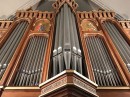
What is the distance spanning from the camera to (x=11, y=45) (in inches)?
259

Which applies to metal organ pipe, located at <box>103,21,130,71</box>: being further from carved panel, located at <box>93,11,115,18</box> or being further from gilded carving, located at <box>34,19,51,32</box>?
gilded carving, located at <box>34,19,51,32</box>

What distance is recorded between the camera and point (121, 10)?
9.76 m

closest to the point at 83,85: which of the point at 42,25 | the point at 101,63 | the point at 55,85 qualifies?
the point at 55,85

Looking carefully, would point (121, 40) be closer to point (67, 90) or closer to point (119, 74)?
point (119, 74)

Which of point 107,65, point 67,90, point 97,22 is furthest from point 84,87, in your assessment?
point 97,22

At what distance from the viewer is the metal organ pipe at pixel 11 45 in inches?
225

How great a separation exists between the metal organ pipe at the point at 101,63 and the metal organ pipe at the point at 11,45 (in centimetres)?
213

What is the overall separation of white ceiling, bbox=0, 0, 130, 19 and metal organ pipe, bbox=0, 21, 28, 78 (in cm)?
193

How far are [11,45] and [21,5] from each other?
3.93 m

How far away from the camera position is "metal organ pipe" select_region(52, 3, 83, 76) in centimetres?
477

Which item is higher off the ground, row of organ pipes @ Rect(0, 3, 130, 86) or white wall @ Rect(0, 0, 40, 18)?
white wall @ Rect(0, 0, 40, 18)

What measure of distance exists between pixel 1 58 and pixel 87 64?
91.0 inches

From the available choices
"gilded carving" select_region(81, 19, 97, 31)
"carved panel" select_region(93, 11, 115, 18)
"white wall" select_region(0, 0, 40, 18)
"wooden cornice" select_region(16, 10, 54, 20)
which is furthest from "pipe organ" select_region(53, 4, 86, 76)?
"white wall" select_region(0, 0, 40, 18)

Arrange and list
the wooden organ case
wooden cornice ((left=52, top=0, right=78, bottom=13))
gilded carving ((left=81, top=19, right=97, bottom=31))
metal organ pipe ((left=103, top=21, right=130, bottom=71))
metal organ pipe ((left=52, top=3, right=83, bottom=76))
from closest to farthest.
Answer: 1. the wooden organ case
2. metal organ pipe ((left=52, top=3, right=83, bottom=76))
3. metal organ pipe ((left=103, top=21, right=130, bottom=71))
4. gilded carving ((left=81, top=19, right=97, bottom=31))
5. wooden cornice ((left=52, top=0, right=78, bottom=13))
